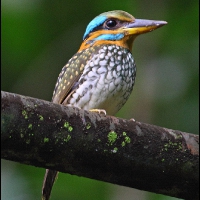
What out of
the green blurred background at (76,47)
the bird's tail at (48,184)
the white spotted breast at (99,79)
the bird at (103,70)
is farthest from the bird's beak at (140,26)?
the bird's tail at (48,184)

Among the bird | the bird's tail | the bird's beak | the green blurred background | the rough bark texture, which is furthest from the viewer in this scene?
the green blurred background

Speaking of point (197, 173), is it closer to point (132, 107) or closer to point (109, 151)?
point (109, 151)

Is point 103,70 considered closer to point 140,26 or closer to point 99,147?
point 140,26

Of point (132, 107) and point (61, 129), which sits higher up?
point (61, 129)

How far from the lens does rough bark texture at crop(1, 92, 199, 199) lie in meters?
2.52

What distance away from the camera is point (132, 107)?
4.73 m

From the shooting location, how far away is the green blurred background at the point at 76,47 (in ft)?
15.1

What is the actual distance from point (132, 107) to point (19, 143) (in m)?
2.30

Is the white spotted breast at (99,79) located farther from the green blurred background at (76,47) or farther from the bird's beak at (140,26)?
the green blurred background at (76,47)

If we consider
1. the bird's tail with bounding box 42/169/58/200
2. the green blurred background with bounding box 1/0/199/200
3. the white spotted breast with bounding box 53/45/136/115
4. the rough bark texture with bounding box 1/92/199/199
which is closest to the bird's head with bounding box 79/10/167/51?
the white spotted breast with bounding box 53/45/136/115

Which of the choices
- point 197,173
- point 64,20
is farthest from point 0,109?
point 64,20

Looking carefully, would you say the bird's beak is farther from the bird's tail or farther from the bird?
the bird's tail

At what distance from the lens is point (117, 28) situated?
13.8 feet

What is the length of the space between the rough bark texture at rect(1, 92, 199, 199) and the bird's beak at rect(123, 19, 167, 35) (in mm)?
1411
